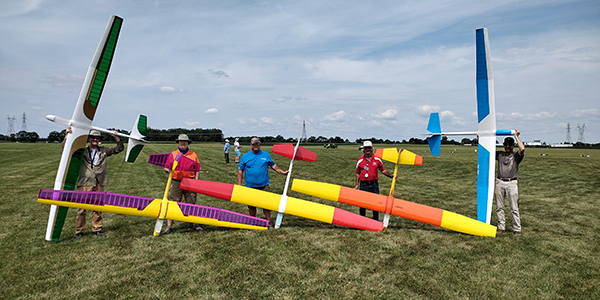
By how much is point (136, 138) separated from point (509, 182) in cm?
813

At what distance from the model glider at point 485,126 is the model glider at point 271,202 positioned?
246 cm

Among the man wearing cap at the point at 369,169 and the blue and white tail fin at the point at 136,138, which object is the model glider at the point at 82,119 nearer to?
the blue and white tail fin at the point at 136,138

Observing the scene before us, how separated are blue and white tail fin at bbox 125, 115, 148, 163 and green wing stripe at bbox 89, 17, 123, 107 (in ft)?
2.74

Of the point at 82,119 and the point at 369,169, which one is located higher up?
the point at 82,119

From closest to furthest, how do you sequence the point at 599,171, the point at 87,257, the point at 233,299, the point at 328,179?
the point at 233,299 → the point at 87,257 → the point at 328,179 → the point at 599,171

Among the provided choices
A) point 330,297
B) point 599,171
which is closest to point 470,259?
point 330,297

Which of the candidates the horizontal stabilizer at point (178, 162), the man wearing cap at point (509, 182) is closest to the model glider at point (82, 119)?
the horizontal stabilizer at point (178, 162)

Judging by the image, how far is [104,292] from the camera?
4.12 m

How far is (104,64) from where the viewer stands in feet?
20.2

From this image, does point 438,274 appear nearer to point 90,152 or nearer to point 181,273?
point 181,273

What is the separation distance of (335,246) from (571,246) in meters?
4.64

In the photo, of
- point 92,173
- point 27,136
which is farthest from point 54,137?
point 92,173

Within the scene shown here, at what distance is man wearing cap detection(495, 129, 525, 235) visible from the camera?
6.71m

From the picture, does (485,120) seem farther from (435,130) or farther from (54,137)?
(54,137)
